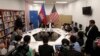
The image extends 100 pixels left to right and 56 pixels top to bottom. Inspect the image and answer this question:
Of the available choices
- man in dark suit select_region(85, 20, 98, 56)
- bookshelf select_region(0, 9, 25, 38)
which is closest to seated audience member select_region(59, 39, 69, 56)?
man in dark suit select_region(85, 20, 98, 56)

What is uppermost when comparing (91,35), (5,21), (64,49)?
(5,21)

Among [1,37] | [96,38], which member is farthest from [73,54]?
[1,37]

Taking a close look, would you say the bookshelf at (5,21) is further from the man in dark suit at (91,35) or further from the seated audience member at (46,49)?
the seated audience member at (46,49)

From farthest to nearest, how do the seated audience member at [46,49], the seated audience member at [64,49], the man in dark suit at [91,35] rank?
the man in dark suit at [91,35] < the seated audience member at [46,49] < the seated audience member at [64,49]

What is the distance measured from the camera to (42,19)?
23.2ft

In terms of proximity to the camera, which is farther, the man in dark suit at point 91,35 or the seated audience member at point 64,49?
the man in dark suit at point 91,35

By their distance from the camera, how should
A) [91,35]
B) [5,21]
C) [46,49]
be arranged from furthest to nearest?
[5,21] < [91,35] < [46,49]

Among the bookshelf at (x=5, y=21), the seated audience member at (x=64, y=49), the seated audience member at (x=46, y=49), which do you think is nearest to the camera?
the seated audience member at (x=64, y=49)

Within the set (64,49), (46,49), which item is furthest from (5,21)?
(64,49)

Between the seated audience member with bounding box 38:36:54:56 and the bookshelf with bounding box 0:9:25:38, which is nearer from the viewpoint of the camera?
the seated audience member with bounding box 38:36:54:56

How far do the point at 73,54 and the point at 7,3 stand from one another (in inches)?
253

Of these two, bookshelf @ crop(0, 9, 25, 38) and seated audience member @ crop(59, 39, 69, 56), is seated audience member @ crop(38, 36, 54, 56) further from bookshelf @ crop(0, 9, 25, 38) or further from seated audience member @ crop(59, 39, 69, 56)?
bookshelf @ crop(0, 9, 25, 38)

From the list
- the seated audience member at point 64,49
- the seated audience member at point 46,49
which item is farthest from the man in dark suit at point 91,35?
the seated audience member at point 46,49

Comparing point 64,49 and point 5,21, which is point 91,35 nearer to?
point 64,49
